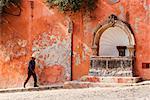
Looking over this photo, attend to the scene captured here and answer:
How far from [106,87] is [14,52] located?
5423mm

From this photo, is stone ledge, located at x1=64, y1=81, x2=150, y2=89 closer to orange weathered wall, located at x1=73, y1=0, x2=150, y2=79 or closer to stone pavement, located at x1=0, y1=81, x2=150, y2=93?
stone pavement, located at x1=0, y1=81, x2=150, y2=93

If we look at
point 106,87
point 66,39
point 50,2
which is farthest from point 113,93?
point 50,2

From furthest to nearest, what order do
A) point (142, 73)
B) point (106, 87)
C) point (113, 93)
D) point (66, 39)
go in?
point (66, 39) < point (142, 73) < point (106, 87) < point (113, 93)

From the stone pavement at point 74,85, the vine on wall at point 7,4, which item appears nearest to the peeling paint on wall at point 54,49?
the stone pavement at point 74,85

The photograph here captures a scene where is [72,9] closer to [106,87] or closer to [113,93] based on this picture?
[106,87]

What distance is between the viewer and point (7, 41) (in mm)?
20703

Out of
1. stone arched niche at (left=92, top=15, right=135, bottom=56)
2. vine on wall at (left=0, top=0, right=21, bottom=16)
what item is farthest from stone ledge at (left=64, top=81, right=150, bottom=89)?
vine on wall at (left=0, top=0, right=21, bottom=16)

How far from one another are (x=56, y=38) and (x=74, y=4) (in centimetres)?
186

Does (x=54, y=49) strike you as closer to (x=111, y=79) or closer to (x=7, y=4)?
(x=7, y=4)

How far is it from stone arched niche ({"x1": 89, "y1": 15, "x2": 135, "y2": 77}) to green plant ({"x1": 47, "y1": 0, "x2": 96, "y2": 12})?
3.82ft

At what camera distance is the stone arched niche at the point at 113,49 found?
1873 centimetres

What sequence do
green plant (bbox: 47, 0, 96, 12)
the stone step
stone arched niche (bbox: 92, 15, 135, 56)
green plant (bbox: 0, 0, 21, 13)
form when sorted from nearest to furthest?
the stone step < stone arched niche (bbox: 92, 15, 135, 56) < green plant (bbox: 47, 0, 96, 12) < green plant (bbox: 0, 0, 21, 13)

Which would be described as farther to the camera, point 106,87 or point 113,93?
point 106,87

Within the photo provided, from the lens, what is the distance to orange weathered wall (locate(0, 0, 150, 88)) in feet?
62.0
